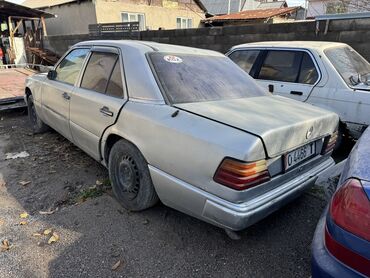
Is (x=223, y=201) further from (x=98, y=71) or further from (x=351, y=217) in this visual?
(x=98, y=71)

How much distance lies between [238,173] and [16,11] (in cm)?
1884

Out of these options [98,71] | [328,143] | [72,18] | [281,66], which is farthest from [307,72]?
[72,18]

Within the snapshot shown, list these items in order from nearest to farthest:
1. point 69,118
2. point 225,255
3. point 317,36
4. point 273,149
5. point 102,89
A: point 273,149, point 225,255, point 102,89, point 69,118, point 317,36

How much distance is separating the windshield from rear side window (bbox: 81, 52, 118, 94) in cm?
308

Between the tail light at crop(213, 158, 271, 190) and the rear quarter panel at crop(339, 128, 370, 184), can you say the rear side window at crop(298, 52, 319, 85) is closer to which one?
the rear quarter panel at crop(339, 128, 370, 184)

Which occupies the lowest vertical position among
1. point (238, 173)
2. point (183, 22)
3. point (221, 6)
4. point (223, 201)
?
point (223, 201)

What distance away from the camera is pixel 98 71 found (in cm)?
349

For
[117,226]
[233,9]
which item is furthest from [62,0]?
[117,226]

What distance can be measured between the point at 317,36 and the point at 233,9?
31.4 metres

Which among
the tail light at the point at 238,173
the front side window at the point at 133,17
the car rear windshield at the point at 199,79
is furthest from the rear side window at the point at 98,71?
the front side window at the point at 133,17

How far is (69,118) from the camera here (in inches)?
152

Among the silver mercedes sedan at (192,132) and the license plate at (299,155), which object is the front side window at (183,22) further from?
the license plate at (299,155)

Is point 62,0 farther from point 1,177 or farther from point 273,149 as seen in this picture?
point 273,149

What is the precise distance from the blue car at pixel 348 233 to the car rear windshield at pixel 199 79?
5.07 ft
